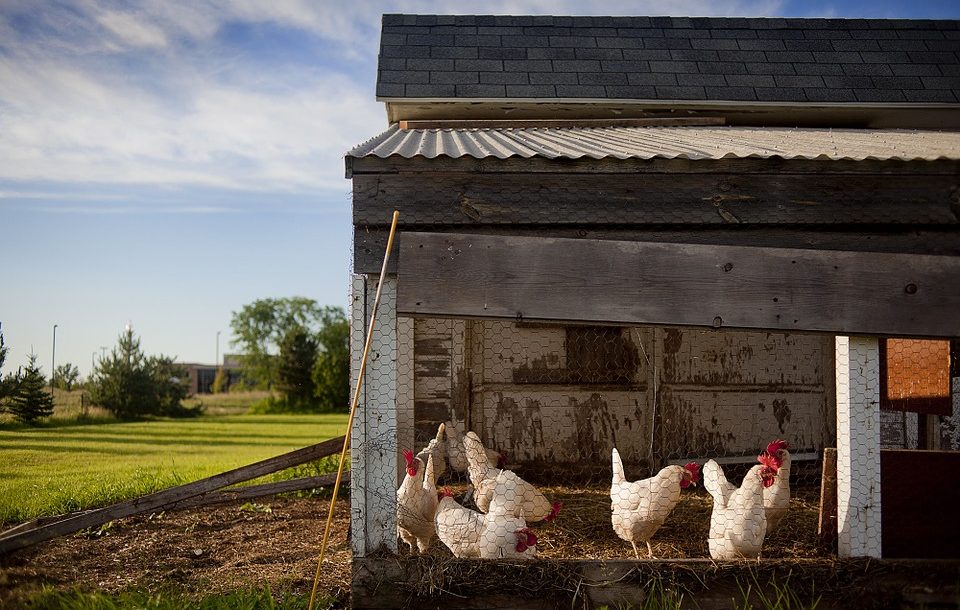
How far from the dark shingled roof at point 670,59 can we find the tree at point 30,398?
16.0 ft

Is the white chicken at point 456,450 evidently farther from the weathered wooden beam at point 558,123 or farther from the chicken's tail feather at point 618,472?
the weathered wooden beam at point 558,123

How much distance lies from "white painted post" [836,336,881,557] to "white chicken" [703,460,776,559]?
1.28 ft

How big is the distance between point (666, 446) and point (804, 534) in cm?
265

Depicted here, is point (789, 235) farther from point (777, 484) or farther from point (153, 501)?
point (153, 501)

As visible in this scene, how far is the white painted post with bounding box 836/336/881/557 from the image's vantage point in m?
3.76

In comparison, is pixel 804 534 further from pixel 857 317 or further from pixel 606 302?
pixel 606 302

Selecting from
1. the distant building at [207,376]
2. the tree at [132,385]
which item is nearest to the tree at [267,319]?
the distant building at [207,376]

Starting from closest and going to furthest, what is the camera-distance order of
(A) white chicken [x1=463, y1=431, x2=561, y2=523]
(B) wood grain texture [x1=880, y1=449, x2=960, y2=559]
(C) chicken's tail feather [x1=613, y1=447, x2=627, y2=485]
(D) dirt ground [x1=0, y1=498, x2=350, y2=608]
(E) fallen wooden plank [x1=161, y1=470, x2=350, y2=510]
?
1. (B) wood grain texture [x1=880, y1=449, x2=960, y2=559]
2. (A) white chicken [x1=463, y1=431, x2=561, y2=523]
3. (D) dirt ground [x1=0, y1=498, x2=350, y2=608]
4. (C) chicken's tail feather [x1=613, y1=447, x2=627, y2=485]
5. (E) fallen wooden plank [x1=161, y1=470, x2=350, y2=510]

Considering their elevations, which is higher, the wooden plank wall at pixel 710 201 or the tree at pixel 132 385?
the wooden plank wall at pixel 710 201

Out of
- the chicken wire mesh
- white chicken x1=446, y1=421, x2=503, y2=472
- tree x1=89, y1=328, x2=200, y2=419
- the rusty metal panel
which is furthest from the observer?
tree x1=89, y1=328, x2=200, y2=419

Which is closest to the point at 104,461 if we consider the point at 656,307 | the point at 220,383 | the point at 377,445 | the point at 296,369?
the point at 377,445

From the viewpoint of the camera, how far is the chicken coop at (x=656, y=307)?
12.6 feet

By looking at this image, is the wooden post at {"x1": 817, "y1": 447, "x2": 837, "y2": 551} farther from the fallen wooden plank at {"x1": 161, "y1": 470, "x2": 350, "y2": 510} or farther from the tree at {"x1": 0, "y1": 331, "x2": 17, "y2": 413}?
the tree at {"x1": 0, "y1": 331, "x2": 17, "y2": 413}

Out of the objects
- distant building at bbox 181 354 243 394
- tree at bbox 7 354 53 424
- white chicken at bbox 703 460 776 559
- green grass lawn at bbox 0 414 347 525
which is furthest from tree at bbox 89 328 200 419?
distant building at bbox 181 354 243 394
